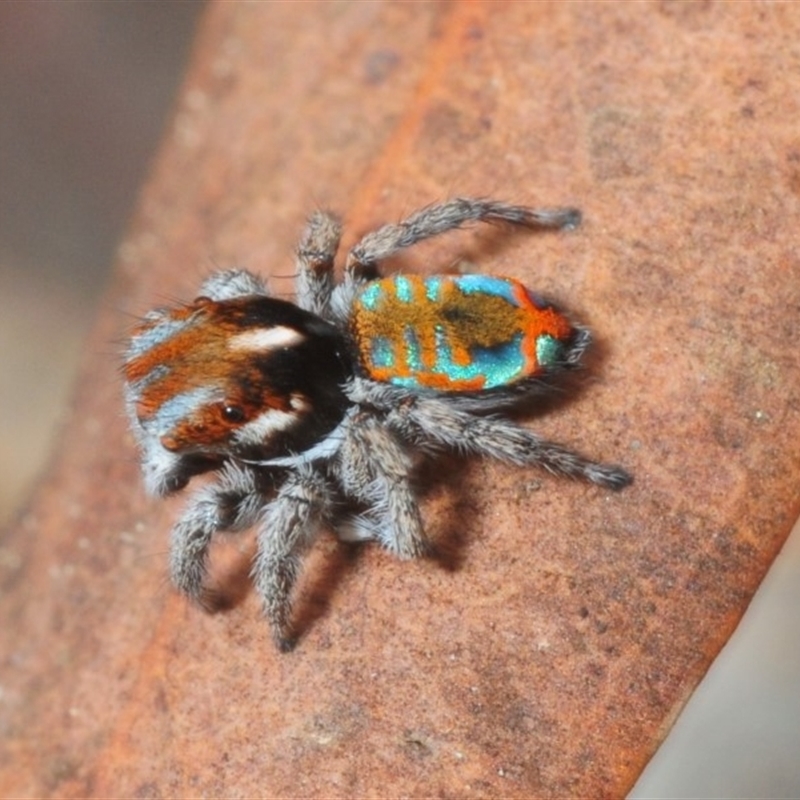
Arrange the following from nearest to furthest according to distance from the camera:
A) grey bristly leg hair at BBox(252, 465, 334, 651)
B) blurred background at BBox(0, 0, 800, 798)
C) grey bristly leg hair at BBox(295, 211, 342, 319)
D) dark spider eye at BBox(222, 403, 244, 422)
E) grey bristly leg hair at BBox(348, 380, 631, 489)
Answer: grey bristly leg hair at BBox(348, 380, 631, 489)
grey bristly leg hair at BBox(252, 465, 334, 651)
dark spider eye at BBox(222, 403, 244, 422)
grey bristly leg hair at BBox(295, 211, 342, 319)
blurred background at BBox(0, 0, 800, 798)

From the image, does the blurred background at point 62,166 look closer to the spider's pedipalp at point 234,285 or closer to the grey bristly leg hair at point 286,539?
the spider's pedipalp at point 234,285

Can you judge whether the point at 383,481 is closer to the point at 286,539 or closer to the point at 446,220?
the point at 286,539

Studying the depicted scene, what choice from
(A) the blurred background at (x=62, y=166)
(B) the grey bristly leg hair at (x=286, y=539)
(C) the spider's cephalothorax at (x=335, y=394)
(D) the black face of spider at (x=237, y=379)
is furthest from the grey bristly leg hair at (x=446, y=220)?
(A) the blurred background at (x=62, y=166)

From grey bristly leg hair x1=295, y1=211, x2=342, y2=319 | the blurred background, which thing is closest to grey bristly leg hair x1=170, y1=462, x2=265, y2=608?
grey bristly leg hair x1=295, y1=211, x2=342, y2=319

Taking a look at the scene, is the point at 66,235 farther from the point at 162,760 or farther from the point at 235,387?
the point at 162,760

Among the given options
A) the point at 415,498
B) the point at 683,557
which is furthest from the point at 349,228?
the point at 683,557

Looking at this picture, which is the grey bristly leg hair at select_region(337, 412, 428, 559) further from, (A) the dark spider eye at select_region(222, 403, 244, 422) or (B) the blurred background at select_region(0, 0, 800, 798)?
(B) the blurred background at select_region(0, 0, 800, 798)

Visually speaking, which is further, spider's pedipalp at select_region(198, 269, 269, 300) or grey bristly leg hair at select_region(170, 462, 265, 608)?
spider's pedipalp at select_region(198, 269, 269, 300)
